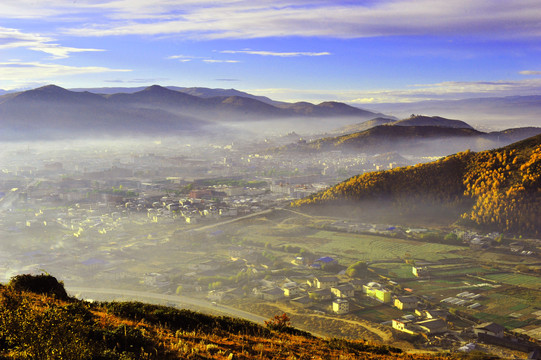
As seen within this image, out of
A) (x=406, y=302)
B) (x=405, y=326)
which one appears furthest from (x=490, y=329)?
(x=406, y=302)

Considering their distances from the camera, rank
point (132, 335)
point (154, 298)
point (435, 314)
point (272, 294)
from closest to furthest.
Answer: point (132, 335) → point (435, 314) → point (154, 298) → point (272, 294)

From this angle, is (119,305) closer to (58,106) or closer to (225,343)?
(225,343)

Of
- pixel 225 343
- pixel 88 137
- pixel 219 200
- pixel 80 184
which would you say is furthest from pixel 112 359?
pixel 88 137

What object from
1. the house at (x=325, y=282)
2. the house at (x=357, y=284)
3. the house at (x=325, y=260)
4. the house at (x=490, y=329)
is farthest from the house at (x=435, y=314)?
the house at (x=325, y=260)

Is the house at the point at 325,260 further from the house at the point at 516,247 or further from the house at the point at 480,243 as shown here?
the house at the point at 516,247

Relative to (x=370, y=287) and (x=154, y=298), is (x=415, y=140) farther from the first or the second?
(x=154, y=298)

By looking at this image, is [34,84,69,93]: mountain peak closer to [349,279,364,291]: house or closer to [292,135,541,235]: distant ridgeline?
[292,135,541,235]: distant ridgeline

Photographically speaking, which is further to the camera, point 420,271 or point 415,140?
point 415,140
